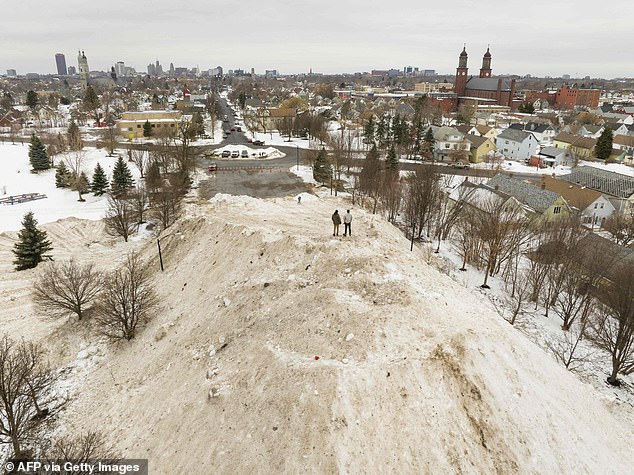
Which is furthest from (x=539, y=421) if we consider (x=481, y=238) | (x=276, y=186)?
(x=276, y=186)

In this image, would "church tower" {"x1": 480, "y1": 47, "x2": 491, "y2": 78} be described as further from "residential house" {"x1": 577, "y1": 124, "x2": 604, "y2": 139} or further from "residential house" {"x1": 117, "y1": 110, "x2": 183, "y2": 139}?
"residential house" {"x1": 117, "y1": 110, "x2": 183, "y2": 139}

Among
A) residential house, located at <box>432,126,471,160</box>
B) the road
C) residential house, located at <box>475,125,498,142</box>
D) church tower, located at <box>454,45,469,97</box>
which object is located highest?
church tower, located at <box>454,45,469,97</box>

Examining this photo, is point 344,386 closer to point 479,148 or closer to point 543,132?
point 479,148

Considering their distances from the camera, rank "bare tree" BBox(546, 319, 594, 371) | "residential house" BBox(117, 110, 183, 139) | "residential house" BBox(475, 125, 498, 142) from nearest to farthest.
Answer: "bare tree" BBox(546, 319, 594, 371) < "residential house" BBox(475, 125, 498, 142) < "residential house" BBox(117, 110, 183, 139)

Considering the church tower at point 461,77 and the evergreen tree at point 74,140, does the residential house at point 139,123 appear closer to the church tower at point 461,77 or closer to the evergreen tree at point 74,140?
the evergreen tree at point 74,140

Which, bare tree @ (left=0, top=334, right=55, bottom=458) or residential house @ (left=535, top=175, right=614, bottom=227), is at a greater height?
residential house @ (left=535, top=175, right=614, bottom=227)

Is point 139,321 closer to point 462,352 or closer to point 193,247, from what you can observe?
point 193,247

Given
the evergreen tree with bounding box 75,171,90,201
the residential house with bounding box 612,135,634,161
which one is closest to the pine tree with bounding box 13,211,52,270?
the evergreen tree with bounding box 75,171,90,201

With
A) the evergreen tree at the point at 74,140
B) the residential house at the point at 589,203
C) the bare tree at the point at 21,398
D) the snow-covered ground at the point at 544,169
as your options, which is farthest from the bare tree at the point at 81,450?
the snow-covered ground at the point at 544,169
